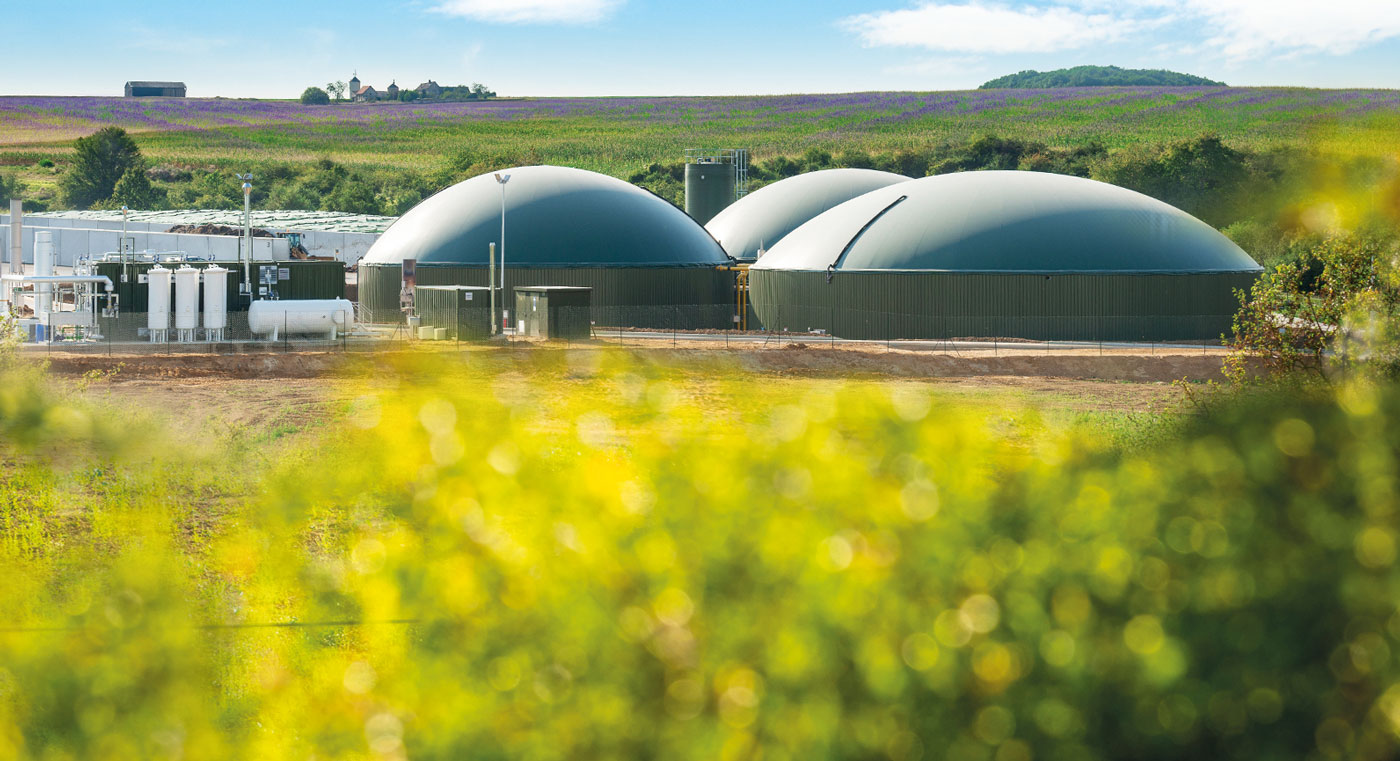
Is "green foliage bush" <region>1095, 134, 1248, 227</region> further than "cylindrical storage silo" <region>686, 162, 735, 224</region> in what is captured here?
No

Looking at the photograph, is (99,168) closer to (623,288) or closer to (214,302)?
(214,302)

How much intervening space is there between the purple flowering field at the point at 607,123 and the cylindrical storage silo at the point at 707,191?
60007 millimetres

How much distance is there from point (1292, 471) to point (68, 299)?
61128mm

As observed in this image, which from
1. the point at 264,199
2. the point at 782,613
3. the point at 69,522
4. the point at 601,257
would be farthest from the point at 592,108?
the point at 782,613

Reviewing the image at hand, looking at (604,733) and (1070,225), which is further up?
(1070,225)

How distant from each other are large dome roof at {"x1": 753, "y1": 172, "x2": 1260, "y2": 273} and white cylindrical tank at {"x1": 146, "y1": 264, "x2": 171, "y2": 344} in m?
25.6

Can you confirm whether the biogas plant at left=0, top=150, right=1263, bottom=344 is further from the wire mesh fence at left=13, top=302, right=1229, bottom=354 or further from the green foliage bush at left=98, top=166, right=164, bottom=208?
the green foliage bush at left=98, top=166, right=164, bottom=208

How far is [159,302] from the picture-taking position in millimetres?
49406

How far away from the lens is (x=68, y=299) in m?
58.6

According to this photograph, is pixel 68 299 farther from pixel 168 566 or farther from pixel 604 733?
pixel 604 733

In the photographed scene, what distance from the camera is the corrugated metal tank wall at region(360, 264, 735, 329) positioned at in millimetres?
58688

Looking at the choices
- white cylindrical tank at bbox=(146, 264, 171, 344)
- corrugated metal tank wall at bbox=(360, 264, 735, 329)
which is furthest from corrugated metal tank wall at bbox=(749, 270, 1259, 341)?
white cylindrical tank at bbox=(146, 264, 171, 344)

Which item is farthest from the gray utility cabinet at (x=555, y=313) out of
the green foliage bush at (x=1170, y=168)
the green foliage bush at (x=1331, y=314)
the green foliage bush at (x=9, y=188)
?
the green foliage bush at (x=9, y=188)

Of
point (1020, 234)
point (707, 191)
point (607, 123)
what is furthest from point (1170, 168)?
point (607, 123)
